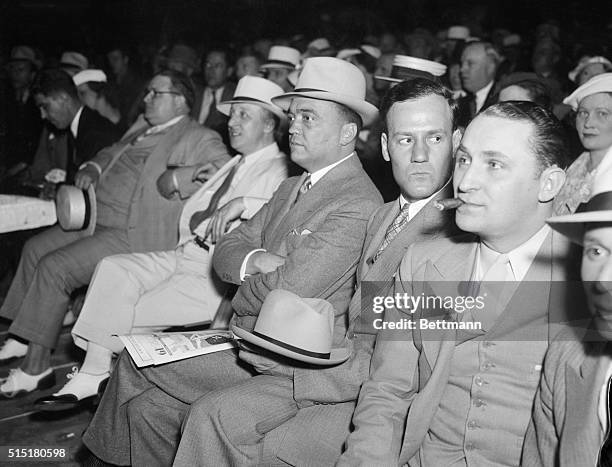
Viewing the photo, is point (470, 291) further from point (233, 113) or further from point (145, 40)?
point (145, 40)

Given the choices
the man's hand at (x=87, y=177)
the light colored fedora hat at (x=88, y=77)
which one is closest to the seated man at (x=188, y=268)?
the man's hand at (x=87, y=177)

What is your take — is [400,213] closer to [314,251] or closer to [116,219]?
[314,251]

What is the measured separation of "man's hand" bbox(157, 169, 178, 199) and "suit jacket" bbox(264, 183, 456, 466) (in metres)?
1.75

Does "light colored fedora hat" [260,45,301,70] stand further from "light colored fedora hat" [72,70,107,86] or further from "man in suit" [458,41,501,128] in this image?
"man in suit" [458,41,501,128]

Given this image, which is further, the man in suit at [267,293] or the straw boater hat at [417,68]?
the straw boater hat at [417,68]

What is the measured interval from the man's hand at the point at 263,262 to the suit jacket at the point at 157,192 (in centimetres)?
136

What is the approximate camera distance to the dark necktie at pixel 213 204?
3.53 m

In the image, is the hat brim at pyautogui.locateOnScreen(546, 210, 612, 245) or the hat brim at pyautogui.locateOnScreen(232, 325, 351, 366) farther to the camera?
the hat brim at pyautogui.locateOnScreen(232, 325, 351, 366)

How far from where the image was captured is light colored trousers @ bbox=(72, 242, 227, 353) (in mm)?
3293

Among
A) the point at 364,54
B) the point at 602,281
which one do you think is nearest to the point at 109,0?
the point at 364,54

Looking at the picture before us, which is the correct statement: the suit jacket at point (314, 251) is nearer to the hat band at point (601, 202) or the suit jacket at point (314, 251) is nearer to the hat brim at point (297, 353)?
the hat brim at point (297, 353)

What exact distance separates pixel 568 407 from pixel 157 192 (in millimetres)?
2916

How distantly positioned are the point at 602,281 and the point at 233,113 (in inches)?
103

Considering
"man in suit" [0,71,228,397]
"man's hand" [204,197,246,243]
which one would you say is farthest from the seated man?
"man in suit" [0,71,228,397]
